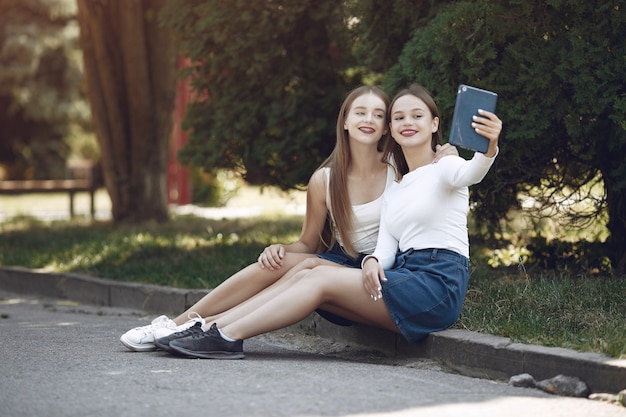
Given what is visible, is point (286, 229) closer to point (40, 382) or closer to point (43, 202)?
point (40, 382)

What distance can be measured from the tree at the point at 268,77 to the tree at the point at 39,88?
816 inches

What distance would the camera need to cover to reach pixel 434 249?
5.29 meters

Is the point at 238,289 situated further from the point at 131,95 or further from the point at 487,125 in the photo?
the point at 131,95

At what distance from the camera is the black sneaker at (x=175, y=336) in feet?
17.6

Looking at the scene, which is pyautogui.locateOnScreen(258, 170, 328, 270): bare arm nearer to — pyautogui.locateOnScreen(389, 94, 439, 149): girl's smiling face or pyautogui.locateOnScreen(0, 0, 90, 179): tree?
pyautogui.locateOnScreen(389, 94, 439, 149): girl's smiling face

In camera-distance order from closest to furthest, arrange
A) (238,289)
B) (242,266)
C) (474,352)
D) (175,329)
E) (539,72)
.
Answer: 1. (474,352)
2. (175,329)
3. (238,289)
4. (539,72)
5. (242,266)

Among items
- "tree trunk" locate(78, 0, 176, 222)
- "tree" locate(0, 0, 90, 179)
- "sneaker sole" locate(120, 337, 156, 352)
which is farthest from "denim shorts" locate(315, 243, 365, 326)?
"tree" locate(0, 0, 90, 179)

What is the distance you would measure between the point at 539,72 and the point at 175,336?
2.99m

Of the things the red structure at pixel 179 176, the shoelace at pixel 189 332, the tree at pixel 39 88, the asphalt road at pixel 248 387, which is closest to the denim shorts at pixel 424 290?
the asphalt road at pixel 248 387

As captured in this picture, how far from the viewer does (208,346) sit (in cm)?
529

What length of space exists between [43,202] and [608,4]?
1825cm

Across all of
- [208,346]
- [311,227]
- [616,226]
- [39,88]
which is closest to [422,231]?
[311,227]

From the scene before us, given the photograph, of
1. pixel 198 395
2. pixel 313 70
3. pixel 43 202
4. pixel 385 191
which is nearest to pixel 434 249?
pixel 385 191

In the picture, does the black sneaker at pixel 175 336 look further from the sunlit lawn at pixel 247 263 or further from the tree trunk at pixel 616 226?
the tree trunk at pixel 616 226
